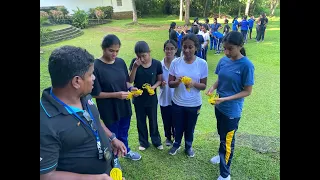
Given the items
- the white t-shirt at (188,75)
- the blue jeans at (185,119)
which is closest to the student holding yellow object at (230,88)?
the white t-shirt at (188,75)

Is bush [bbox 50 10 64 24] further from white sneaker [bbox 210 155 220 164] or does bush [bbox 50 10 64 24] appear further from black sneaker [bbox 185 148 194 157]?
white sneaker [bbox 210 155 220 164]

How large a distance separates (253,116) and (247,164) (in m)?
1.86

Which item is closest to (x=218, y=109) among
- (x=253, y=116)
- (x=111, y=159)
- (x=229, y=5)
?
(x=111, y=159)

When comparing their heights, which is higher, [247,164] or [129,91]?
[129,91]

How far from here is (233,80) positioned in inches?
96.9

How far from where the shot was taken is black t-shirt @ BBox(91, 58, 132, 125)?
2562 mm

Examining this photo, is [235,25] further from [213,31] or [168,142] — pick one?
[168,142]

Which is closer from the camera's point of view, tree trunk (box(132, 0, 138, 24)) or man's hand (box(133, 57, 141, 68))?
man's hand (box(133, 57, 141, 68))

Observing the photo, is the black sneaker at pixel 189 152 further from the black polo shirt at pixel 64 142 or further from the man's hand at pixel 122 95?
the black polo shirt at pixel 64 142

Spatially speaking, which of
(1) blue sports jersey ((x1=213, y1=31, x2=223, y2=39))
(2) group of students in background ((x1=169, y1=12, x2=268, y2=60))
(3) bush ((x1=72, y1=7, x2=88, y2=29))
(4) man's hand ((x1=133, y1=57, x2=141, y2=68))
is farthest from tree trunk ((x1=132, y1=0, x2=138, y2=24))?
(4) man's hand ((x1=133, y1=57, x2=141, y2=68))

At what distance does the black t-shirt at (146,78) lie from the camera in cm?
302

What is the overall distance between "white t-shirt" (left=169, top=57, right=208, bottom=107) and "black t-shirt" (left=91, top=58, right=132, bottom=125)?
22.7 inches

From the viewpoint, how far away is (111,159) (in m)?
1.63
